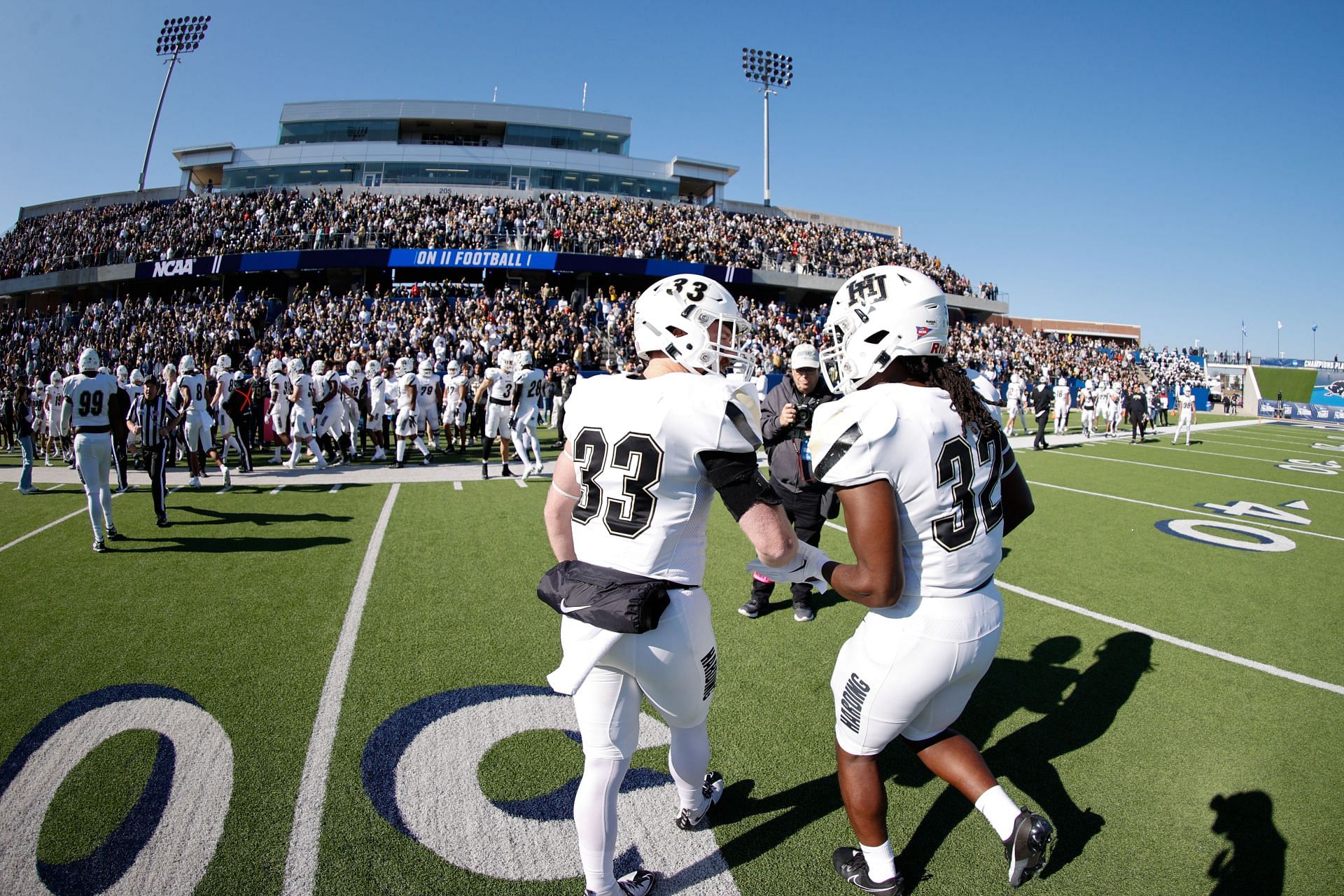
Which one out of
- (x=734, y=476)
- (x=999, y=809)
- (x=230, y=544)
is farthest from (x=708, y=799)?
(x=230, y=544)

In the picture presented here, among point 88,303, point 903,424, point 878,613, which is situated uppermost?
point 88,303

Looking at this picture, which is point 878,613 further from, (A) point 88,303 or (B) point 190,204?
(A) point 88,303

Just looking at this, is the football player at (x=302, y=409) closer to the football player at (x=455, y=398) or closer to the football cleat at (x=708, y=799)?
the football player at (x=455, y=398)

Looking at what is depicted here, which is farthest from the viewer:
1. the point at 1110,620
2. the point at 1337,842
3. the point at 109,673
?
the point at 1110,620

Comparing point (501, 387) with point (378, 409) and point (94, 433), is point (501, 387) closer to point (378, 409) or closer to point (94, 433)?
point (378, 409)

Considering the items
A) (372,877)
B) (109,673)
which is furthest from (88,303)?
(372,877)

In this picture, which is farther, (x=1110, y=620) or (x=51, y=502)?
(x=51, y=502)

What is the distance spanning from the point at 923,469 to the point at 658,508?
86cm

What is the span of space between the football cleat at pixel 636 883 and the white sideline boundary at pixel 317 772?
3.65 feet

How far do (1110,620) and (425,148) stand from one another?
48.6 m

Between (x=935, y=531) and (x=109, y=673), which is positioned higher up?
(x=935, y=531)

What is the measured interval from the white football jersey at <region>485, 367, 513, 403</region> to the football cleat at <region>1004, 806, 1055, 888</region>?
388 inches

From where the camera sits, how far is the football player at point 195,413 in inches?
393

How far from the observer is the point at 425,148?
44250mm
